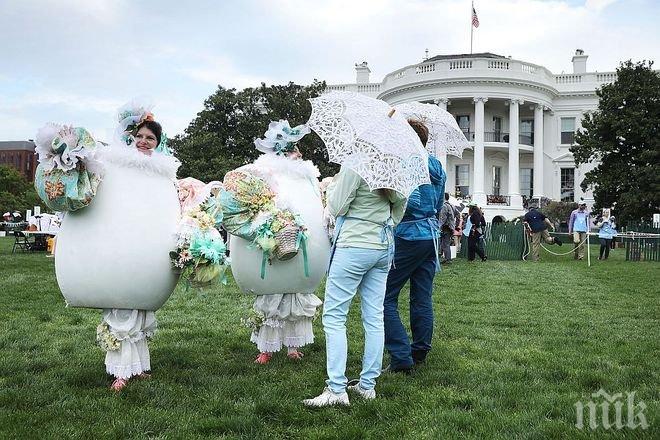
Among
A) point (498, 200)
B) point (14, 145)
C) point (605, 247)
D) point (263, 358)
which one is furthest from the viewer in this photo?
point (14, 145)

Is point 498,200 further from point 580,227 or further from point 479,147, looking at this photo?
point 580,227

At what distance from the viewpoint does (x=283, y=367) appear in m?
5.39

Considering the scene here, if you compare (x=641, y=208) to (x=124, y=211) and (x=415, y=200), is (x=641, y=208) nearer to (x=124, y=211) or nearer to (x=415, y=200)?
(x=415, y=200)

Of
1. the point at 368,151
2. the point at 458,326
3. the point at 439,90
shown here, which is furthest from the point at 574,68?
the point at 368,151

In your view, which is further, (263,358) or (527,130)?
(527,130)

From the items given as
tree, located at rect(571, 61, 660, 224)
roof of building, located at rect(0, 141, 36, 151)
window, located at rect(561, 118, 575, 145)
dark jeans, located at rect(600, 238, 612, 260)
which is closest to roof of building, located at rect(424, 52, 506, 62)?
window, located at rect(561, 118, 575, 145)

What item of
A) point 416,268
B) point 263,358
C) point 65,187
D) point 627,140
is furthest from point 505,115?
point 65,187

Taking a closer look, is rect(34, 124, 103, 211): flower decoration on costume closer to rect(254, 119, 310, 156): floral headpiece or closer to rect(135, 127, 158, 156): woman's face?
rect(135, 127, 158, 156): woman's face

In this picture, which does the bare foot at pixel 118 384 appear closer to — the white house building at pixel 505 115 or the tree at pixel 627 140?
the tree at pixel 627 140

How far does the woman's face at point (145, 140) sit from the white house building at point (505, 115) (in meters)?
34.6

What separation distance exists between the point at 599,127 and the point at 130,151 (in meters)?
Result: 27.4

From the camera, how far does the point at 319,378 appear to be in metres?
5.02

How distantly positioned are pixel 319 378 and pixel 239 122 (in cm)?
3184

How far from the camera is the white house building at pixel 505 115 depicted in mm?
39688
